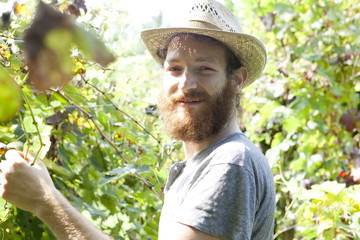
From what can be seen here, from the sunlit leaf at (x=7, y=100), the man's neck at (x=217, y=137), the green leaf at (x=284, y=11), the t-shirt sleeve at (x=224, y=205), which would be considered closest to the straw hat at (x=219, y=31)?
the man's neck at (x=217, y=137)

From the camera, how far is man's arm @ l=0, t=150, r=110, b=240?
1.19 metres

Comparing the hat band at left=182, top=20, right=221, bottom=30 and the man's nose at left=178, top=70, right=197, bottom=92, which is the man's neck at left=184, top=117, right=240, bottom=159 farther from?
the hat band at left=182, top=20, right=221, bottom=30

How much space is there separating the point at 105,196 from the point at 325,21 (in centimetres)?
250

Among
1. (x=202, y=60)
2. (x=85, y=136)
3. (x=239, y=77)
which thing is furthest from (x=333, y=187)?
(x=85, y=136)

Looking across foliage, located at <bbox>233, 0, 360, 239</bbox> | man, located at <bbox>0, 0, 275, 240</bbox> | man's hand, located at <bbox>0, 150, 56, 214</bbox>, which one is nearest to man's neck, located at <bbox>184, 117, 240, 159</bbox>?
man, located at <bbox>0, 0, 275, 240</bbox>

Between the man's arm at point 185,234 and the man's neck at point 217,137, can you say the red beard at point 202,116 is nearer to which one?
the man's neck at point 217,137

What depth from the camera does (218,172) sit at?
1.27 meters

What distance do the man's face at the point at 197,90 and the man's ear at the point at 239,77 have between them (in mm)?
115

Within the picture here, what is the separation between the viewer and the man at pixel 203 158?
48.1 inches

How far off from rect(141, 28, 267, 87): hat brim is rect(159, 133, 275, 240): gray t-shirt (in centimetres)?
48

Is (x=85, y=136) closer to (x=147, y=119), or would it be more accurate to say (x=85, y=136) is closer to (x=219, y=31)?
(x=147, y=119)

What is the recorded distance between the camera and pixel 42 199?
1221 mm

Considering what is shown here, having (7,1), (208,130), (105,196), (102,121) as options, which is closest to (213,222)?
(208,130)

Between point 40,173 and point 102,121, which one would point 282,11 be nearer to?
point 102,121
